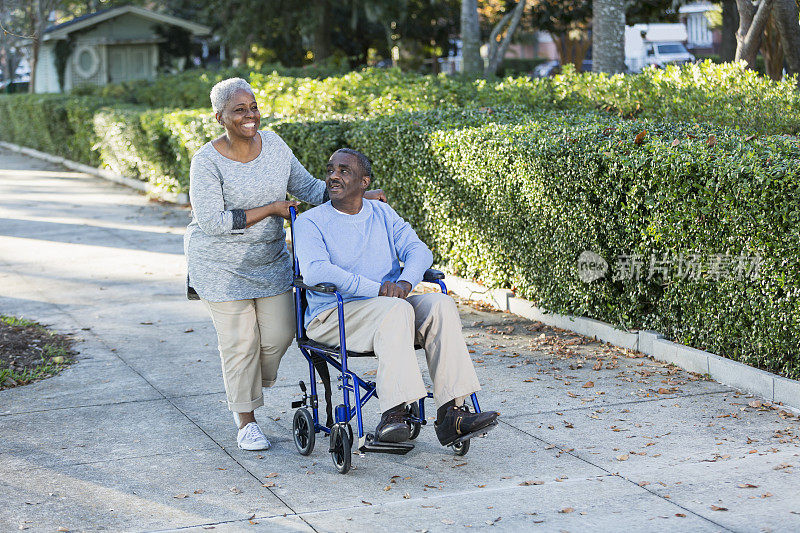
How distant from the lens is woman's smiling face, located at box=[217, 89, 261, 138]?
519cm

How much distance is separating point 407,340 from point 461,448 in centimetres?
69

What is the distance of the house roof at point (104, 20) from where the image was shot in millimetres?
40188

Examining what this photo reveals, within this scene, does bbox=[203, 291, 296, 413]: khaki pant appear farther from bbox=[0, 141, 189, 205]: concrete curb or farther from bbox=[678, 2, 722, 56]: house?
bbox=[678, 2, 722, 56]: house

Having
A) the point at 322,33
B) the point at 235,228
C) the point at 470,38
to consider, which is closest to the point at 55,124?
the point at 470,38

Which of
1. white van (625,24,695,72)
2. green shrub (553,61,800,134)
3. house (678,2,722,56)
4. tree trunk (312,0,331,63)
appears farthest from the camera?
house (678,2,722,56)

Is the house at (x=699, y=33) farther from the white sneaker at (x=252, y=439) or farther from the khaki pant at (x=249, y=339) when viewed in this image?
the white sneaker at (x=252, y=439)

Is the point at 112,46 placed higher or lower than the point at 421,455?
higher

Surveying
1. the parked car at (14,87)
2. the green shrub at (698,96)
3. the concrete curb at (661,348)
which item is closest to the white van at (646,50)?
the parked car at (14,87)

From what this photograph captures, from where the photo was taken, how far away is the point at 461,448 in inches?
205

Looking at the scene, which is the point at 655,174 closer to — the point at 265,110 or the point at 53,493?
the point at 53,493

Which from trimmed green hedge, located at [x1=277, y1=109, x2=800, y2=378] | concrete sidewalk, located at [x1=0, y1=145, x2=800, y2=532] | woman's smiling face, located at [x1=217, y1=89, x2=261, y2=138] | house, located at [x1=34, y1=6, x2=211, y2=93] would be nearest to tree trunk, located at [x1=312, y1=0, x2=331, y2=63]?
house, located at [x1=34, y1=6, x2=211, y2=93]

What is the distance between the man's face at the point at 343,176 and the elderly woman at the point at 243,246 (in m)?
0.29

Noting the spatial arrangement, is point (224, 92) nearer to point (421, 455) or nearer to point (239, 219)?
point (239, 219)

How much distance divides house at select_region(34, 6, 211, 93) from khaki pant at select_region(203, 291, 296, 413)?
3715 centimetres
